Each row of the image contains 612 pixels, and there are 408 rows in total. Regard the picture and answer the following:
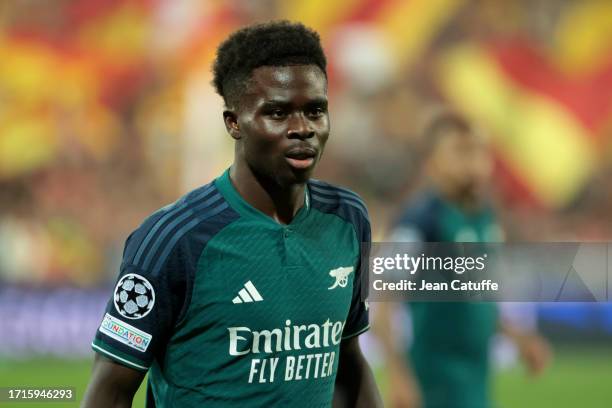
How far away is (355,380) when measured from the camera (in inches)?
Answer: 117

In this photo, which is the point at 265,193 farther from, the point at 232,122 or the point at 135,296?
the point at 135,296

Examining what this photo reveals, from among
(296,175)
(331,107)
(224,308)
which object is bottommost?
(224,308)

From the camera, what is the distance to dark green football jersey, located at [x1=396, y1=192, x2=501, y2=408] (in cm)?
593

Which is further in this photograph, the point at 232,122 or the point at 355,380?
the point at 355,380

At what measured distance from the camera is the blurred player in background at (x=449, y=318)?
589 centimetres

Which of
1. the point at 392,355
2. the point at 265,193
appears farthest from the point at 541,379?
the point at 265,193

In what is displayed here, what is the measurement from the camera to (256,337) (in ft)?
8.47

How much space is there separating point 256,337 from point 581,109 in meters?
10.6

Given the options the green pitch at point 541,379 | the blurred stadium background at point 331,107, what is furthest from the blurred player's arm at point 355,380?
the blurred stadium background at point 331,107

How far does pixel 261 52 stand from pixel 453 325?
3707 millimetres

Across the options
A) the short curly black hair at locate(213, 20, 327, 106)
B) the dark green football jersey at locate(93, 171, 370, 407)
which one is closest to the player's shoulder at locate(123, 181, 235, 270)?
the dark green football jersey at locate(93, 171, 370, 407)

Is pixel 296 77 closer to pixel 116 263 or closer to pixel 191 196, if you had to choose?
pixel 191 196

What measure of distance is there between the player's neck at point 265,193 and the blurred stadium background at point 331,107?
7843mm

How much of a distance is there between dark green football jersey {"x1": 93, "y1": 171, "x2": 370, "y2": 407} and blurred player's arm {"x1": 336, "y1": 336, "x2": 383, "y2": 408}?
0.25 meters
